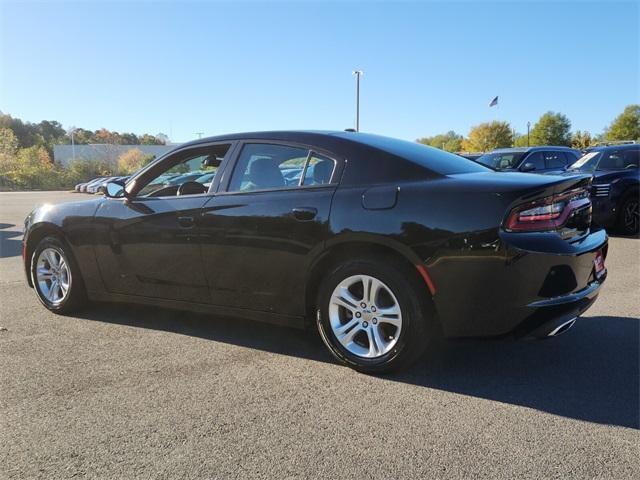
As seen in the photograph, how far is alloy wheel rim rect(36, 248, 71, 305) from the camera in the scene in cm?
490

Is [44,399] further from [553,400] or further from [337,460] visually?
[553,400]

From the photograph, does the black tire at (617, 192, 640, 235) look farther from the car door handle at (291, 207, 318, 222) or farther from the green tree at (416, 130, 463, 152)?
the green tree at (416, 130, 463, 152)

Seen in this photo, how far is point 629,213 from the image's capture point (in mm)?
9820

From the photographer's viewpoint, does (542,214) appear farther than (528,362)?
No

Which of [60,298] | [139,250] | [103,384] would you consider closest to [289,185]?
[139,250]

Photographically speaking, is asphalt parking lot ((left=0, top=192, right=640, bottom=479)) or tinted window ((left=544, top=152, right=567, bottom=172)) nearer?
asphalt parking lot ((left=0, top=192, right=640, bottom=479))

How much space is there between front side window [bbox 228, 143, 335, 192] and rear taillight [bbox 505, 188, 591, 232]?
1.22m

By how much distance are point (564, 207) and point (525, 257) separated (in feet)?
1.65

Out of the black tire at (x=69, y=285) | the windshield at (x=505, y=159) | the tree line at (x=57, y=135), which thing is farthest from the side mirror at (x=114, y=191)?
the tree line at (x=57, y=135)

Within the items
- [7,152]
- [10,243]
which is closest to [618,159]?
[10,243]

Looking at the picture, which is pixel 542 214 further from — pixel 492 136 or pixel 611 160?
pixel 492 136

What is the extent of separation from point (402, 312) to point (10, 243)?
9748 millimetres

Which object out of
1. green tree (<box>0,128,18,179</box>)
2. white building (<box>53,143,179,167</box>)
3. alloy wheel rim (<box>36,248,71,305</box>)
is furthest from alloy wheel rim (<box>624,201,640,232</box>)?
white building (<box>53,143,179,167</box>)

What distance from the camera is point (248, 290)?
12.7 ft
